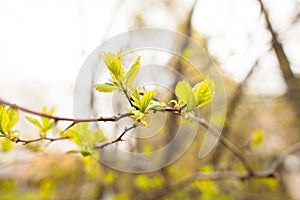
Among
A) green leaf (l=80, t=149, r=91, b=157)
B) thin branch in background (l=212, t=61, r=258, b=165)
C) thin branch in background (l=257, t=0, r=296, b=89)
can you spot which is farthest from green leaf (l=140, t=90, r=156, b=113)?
thin branch in background (l=212, t=61, r=258, b=165)

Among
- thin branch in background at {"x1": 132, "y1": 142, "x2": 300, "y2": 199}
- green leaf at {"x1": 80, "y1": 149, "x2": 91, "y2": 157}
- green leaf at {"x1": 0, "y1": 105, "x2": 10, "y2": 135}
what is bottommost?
thin branch in background at {"x1": 132, "y1": 142, "x2": 300, "y2": 199}

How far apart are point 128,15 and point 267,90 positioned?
0.72m

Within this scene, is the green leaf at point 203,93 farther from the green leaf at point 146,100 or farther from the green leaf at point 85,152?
the green leaf at point 85,152

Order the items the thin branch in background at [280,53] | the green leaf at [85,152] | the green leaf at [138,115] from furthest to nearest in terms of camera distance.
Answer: the thin branch in background at [280,53] < the green leaf at [85,152] < the green leaf at [138,115]

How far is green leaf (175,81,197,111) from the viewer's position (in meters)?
0.45

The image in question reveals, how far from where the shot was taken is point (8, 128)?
51 centimetres

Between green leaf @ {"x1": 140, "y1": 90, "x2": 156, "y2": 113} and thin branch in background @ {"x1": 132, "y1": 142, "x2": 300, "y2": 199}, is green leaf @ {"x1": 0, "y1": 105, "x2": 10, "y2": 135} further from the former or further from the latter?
thin branch in background @ {"x1": 132, "y1": 142, "x2": 300, "y2": 199}

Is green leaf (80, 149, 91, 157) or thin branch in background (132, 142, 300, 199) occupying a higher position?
green leaf (80, 149, 91, 157)

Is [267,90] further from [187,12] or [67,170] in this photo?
[67,170]

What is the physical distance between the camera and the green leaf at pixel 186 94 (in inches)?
17.9

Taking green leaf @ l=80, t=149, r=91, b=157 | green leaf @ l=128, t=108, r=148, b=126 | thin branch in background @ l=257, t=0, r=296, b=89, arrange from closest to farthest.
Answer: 1. green leaf @ l=128, t=108, r=148, b=126
2. green leaf @ l=80, t=149, r=91, b=157
3. thin branch in background @ l=257, t=0, r=296, b=89

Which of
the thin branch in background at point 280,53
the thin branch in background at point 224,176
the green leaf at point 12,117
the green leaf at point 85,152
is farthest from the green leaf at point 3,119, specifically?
the thin branch in background at point 224,176

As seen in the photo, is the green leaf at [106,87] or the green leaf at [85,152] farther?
the green leaf at [85,152]

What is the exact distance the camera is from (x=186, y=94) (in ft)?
1.51
